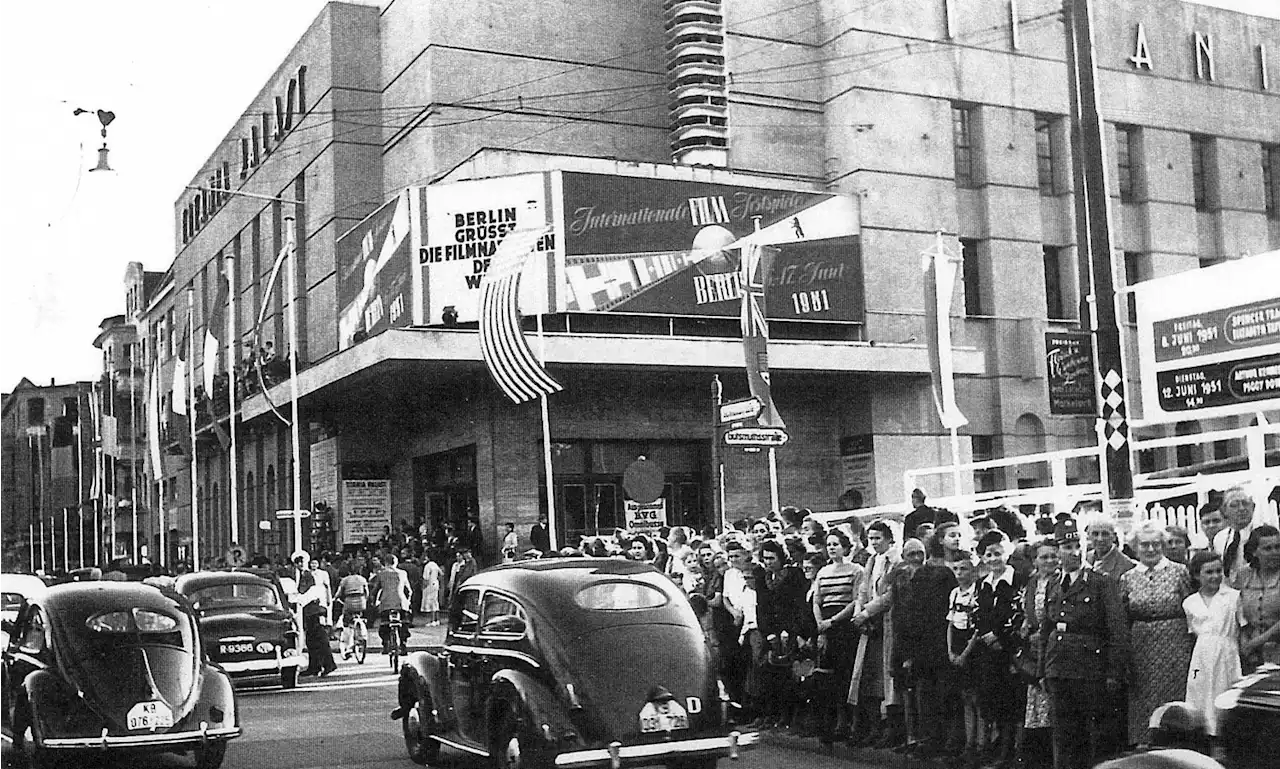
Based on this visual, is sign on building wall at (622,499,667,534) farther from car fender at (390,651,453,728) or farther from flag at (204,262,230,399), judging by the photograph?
car fender at (390,651,453,728)

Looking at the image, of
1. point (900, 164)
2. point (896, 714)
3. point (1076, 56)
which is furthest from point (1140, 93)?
point (896, 714)

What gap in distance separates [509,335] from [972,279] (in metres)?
16.2

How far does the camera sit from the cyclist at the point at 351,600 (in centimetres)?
2516

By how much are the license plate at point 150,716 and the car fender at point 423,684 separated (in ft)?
6.86

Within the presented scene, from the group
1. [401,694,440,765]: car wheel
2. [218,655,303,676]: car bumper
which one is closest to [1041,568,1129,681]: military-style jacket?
[401,694,440,765]: car wheel

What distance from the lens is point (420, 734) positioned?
13352 millimetres

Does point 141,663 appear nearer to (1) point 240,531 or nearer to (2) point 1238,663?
(2) point 1238,663

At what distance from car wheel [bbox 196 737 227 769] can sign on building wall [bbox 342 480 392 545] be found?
2479cm

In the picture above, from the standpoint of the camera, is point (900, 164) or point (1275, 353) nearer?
point (1275, 353)

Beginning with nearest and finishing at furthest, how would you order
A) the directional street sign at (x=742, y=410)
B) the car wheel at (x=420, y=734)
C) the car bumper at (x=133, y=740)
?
the car bumper at (x=133, y=740)
the car wheel at (x=420, y=734)
the directional street sign at (x=742, y=410)

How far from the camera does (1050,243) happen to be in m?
38.8

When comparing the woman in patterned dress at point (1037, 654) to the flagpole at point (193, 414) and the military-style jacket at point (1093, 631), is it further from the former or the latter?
the flagpole at point (193, 414)

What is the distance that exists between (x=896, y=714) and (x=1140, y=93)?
1214 inches

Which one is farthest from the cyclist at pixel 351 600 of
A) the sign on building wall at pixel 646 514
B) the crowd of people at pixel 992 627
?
the crowd of people at pixel 992 627
